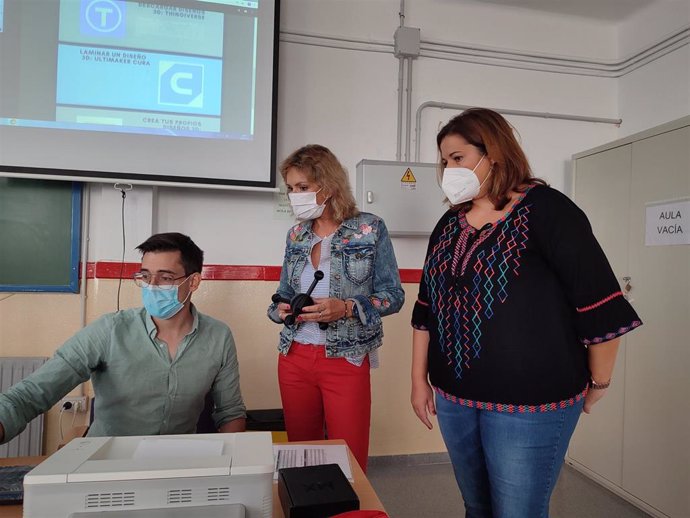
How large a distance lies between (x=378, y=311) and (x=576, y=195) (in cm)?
173

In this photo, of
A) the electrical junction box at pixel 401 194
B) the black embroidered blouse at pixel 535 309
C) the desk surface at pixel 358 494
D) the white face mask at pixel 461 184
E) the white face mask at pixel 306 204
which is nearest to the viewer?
the desk surface at pixel 358 494

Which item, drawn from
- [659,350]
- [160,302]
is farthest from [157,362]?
[659,350]

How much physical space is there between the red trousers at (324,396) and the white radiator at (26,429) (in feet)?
4.71

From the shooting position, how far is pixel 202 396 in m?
1.37

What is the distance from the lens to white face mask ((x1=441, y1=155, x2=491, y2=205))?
1.23 meters

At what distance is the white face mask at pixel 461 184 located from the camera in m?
1.23

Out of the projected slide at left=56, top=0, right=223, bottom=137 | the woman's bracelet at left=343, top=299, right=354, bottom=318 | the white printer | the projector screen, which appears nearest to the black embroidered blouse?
the woman's bracelet at left=343, top=299, right=354, bottom=318

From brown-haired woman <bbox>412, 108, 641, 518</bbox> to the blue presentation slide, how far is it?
1.55m

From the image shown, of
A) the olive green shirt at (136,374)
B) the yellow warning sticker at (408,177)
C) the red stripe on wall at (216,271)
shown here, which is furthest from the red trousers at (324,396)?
the yellow warning sticker at (408,177)

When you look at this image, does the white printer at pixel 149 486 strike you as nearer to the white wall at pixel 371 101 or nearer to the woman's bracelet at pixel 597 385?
the woman's bracelet at pixel 597 385

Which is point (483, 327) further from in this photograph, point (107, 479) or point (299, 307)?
point (107, 479)

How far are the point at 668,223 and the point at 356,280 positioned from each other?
4.99 feet

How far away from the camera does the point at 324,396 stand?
1555 mm

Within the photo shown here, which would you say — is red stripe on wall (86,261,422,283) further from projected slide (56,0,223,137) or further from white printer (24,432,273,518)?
white printer (24,432,273,518)
